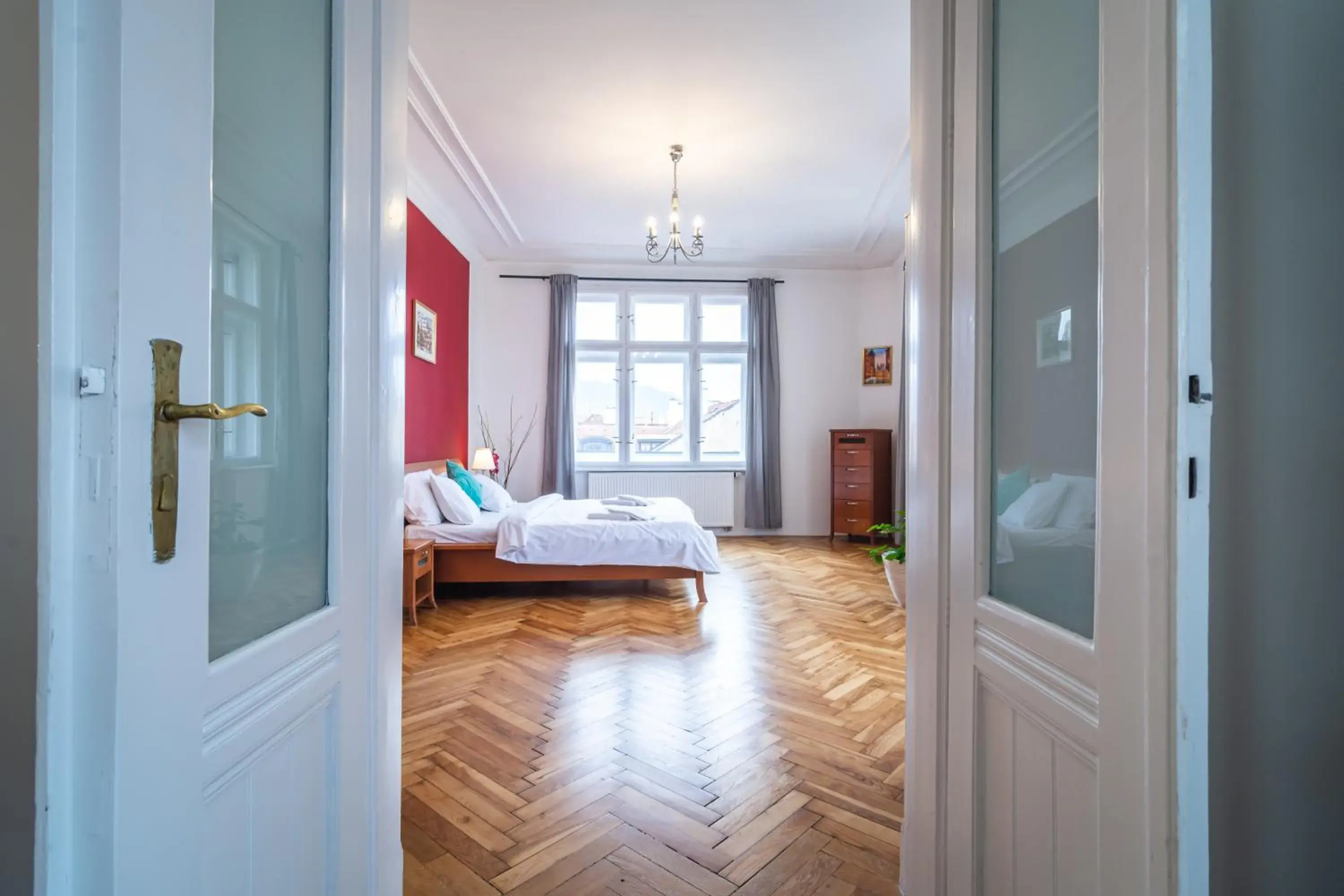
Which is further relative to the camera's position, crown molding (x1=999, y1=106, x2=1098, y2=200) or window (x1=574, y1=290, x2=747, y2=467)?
window (x1=574, y1=290, x2=747, y2=467)

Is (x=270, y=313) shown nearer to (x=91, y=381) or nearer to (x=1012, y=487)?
(x=91, y=381)

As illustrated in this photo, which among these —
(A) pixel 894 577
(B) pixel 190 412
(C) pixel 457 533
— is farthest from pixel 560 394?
(B) pixel 190 412

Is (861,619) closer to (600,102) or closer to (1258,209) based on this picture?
(1258,209)

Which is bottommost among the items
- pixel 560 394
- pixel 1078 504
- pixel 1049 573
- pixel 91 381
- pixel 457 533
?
pixel 457 533

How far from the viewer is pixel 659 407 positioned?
6.49 meters

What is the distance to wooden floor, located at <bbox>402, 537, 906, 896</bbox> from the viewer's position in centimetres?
146

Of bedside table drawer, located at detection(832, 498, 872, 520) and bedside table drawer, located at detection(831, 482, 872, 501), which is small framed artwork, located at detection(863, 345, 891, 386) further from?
bedside table drawer, located at detection(832, 498, 872, 520)

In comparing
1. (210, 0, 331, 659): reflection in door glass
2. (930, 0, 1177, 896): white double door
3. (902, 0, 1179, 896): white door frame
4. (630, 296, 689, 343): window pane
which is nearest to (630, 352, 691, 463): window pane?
(630, 296, 689, 343): window pane

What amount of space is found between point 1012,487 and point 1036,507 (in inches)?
2.7

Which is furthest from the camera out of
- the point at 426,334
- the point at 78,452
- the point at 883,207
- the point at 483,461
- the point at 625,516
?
the point at 483,461

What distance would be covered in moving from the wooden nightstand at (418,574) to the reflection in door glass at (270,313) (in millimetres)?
2446

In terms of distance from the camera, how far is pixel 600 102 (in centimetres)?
339

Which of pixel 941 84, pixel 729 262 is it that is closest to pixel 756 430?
pixel 729 262

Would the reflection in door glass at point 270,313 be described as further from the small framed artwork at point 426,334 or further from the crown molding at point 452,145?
the small framed artwork at point 426,334
